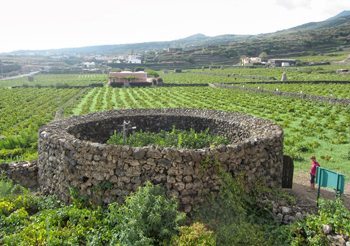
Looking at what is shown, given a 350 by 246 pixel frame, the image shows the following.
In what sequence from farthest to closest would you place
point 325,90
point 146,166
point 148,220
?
point 325,90
point 146,166
point 148,220

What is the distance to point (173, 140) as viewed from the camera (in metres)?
16.3

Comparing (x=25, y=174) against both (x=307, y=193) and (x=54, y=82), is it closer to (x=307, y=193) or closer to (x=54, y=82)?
(x=307, y=193)

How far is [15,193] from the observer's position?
1334 centimetres


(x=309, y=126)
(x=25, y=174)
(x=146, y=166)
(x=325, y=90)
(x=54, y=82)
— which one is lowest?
(x=54, y=82)

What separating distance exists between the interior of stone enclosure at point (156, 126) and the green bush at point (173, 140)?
0.61 metres

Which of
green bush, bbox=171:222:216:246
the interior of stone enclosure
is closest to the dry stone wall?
the interior of stone enclosure

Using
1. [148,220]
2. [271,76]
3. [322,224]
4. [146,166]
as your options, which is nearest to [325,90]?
[271,76]

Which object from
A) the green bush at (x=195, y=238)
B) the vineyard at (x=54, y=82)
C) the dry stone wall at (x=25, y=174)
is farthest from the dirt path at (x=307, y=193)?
the vineyard at (x=54, y=82)

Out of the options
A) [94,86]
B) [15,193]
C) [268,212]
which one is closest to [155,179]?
[268,212]

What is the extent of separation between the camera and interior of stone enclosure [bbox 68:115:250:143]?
53.8 ft

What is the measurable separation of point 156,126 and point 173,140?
9.15 ft

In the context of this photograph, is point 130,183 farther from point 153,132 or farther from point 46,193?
point 153,132

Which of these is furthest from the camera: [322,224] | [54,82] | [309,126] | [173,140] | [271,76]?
[54,82]

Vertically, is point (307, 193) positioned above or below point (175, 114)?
below
